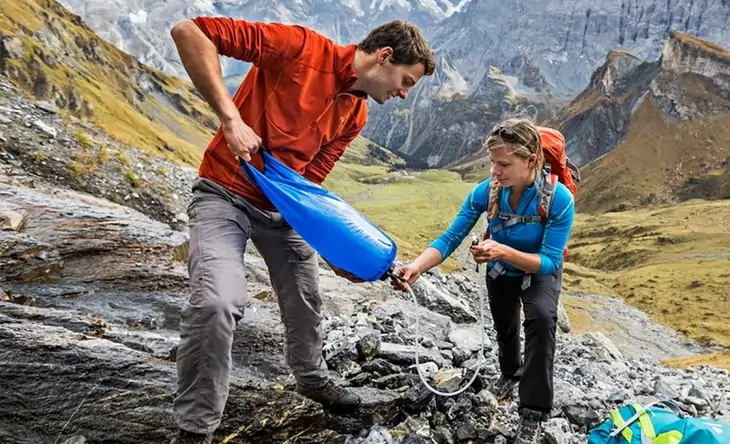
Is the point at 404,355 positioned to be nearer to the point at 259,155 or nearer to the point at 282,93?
the point at 259,155

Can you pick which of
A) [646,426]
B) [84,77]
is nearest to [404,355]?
[646,426]

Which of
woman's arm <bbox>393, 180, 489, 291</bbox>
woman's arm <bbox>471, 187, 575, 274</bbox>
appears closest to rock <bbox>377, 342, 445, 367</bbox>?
woman's arm <bbox>393, 180, 489, 291</bbox>

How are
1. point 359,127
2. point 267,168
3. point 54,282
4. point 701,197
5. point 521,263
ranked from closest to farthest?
1. point 267,168
2. point 521,263
3. point 359,127
4. point 54,282
5. point 701,197

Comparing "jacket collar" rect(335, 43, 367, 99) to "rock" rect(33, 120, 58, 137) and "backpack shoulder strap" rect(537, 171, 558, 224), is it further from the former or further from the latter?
"rock" rect(33, 120, 58, 137)

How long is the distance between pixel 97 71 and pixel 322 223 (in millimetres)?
166498

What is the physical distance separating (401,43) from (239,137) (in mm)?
2142

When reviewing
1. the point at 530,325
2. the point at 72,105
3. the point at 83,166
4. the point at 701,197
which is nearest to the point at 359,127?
the point at 530,325

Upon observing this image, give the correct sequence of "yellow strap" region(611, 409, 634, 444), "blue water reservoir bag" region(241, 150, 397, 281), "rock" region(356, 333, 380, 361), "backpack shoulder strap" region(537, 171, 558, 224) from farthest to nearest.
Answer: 1. "rock" region(356, 333, 380, 361)
2. "backpack shoulder strap" region(537, 171, 558, 224)
3. "blue water reservoir bag" region(241, 150, 397, 281)
4. "yellow strap" region(611, 409, 634, 444)

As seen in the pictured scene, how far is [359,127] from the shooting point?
7.43 m

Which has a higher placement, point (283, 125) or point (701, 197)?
point (701, 197)

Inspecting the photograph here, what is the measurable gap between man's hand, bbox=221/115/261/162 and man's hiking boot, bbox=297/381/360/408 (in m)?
3.49

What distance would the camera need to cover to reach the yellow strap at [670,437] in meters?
5.26

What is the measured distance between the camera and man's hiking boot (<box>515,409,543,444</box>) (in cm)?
698

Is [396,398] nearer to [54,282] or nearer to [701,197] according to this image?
[54,282]
